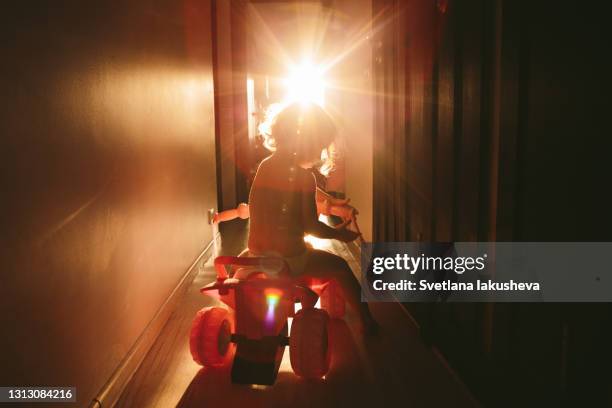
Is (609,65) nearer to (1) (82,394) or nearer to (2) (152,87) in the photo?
(1) (82,394)

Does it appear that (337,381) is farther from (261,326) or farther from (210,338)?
(210,338)

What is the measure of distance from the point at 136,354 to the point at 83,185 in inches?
33.1

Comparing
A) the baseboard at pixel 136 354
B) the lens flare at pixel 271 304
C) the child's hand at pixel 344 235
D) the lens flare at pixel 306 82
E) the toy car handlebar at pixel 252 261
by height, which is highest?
the lens flare at pixel 306 82

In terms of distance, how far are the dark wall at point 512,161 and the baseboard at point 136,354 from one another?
1079 millimetres

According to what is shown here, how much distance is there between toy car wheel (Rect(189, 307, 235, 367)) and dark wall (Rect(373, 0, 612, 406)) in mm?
936

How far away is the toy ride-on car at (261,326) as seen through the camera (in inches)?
69.4

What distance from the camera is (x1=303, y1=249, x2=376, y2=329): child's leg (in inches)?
83.0

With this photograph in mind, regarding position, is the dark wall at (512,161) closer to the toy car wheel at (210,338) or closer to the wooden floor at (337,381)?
the wooden floor at (337,381)

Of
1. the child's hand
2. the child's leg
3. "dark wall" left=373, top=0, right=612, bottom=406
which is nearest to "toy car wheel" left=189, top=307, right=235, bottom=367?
the child's leg

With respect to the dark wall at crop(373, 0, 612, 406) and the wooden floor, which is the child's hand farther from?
the wooden floor

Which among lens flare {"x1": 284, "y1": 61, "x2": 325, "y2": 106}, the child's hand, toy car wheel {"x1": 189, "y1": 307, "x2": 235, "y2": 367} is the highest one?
lens flare {"x1": 284, "y1": 61, "x2": 325, "y2": 106}

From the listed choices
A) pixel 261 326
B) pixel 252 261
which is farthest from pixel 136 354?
pixel 252 261

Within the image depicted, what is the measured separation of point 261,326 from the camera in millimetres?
1832

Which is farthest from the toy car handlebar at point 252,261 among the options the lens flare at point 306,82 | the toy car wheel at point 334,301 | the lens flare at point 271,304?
the lens flare at point 306,82
